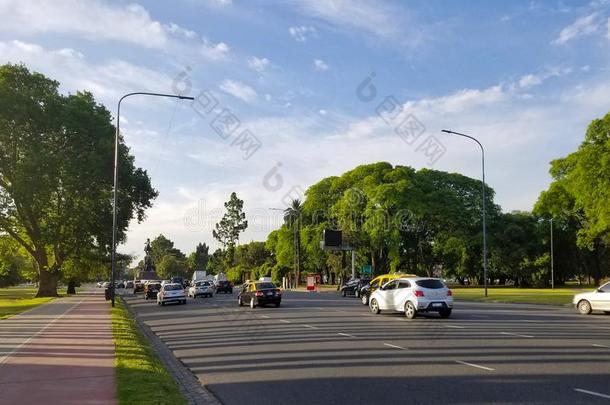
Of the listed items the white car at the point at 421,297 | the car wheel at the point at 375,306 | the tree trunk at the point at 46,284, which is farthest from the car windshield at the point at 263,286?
the tree trunk at the point at 46,284

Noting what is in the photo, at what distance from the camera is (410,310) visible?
912 inches

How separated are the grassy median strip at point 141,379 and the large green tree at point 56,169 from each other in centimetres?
3467

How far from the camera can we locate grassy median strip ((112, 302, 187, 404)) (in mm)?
8320

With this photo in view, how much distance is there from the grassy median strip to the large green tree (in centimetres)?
3467

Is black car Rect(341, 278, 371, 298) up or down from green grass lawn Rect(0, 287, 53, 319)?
up

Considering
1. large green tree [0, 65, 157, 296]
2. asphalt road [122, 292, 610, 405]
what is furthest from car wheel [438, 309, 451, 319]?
large green tree [0, 65, 157, 296]

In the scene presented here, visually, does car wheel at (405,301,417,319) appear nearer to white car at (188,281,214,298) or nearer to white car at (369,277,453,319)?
white car at (369,277,453,319)

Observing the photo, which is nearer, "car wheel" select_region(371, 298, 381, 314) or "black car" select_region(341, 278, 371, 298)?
"car wheel" select_region(371, 298, 381, 314)

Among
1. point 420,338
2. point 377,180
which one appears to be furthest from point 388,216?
point 420,338

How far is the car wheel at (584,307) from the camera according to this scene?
1038 inches

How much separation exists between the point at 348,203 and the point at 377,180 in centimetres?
446

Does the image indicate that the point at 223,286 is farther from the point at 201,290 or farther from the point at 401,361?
the point at 401,361

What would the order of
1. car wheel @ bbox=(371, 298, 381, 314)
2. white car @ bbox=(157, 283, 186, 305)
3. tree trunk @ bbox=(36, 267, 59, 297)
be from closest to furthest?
car wheel @ bbox=(371, 298, 381, 314) → white car @ bbox=(157, 283, 186, 305) → tree trunk @ bbox=(36, 267, 59, 297)

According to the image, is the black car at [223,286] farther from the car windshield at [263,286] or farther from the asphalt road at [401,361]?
the asphalt road at [401,361]
